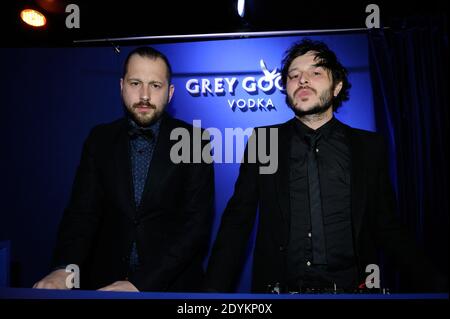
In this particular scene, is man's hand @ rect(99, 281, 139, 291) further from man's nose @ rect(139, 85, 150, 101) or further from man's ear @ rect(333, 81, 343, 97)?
man's ear @ rect(333, 81, 343, 97)

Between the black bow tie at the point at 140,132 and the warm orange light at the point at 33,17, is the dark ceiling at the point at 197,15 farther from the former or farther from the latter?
the black bow tie at the point at 140,132

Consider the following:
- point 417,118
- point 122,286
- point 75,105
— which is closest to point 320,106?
point 417,118

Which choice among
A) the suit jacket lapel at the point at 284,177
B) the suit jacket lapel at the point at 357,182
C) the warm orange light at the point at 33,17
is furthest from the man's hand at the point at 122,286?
the warm orange light at the point at 33,17

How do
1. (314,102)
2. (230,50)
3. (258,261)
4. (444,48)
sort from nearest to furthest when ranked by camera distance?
(258,261) < (314,102) < (444,48) < (230,50)

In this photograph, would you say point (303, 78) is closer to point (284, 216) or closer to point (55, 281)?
point (284, 216)

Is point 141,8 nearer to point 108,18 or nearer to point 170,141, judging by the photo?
point 108,18

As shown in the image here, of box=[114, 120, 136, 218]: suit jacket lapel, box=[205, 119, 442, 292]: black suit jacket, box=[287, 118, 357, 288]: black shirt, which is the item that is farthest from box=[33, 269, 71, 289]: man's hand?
box=[287, 118, 357, 288]: black shirt

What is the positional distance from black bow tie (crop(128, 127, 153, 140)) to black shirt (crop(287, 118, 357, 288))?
109cm

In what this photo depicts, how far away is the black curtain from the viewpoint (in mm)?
2713

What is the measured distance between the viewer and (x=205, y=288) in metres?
1.74

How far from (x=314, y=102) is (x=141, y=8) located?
1.99 m

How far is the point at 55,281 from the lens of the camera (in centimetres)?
171
